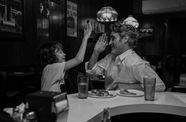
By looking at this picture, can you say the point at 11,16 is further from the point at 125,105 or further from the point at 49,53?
the point at 125,105

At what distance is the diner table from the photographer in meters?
1.11

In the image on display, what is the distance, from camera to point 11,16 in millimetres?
2439

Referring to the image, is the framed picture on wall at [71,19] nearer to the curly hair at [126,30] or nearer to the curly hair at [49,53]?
the curly hair at [49,53]

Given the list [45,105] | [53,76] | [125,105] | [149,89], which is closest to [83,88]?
[125,105]

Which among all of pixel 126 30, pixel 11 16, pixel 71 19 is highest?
pixel 71 19

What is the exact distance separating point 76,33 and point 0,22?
6.61ft

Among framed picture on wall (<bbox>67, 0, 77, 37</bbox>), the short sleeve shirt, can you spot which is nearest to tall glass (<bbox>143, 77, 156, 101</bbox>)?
the short sleeve shirt

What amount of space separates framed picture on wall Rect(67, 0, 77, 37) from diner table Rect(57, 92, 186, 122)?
2.57 meters

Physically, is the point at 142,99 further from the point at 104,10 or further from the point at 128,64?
the point at 104,10

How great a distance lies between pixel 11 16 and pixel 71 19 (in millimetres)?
1606

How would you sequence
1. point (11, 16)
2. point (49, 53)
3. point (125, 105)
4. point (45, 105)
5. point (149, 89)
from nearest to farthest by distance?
point (45, 105) < point (125, 105) < point (149, 89) < point (49, 53) < point (11, 16)

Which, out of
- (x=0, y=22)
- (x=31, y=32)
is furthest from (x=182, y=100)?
(x=31, y=32)

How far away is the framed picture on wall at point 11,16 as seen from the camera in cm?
A: 230

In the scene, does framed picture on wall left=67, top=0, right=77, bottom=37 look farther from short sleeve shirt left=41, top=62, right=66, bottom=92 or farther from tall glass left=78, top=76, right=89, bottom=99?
tall glass left=78, top=76, right=89, bottom=99
